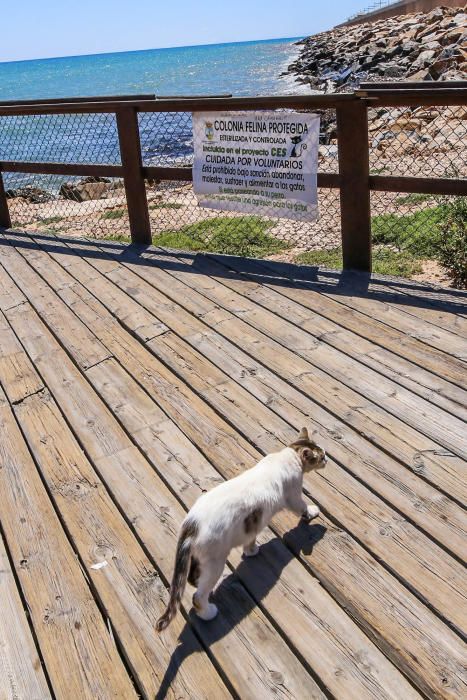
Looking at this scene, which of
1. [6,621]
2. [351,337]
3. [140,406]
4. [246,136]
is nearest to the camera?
[6,621]

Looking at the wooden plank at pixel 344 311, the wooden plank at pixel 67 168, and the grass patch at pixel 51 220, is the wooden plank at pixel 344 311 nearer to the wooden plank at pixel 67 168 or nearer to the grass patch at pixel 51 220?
the wooden plank at pixel 67 168

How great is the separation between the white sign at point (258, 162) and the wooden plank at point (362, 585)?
2.55 m

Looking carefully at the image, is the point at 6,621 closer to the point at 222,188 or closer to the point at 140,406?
the point at 140,406

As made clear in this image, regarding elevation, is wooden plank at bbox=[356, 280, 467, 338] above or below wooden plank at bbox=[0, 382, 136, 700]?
above

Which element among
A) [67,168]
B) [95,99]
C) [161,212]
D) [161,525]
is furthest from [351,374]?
[161,212]

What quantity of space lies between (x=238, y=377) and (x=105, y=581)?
1.59 metres

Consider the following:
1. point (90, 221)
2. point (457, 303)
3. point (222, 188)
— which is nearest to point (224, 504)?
point (457, 303)

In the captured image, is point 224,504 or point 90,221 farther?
point 90,221

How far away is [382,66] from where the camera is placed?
2867 centimetres

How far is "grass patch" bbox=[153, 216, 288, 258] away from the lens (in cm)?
770

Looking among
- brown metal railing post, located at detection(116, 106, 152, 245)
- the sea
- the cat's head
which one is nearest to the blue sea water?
the sea

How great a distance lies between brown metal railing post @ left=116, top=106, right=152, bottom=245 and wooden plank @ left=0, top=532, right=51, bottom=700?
443 centimetres

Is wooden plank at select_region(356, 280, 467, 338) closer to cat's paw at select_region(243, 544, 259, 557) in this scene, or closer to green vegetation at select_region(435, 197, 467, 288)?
green vegetation at select_region(435, 197, 467, 288)

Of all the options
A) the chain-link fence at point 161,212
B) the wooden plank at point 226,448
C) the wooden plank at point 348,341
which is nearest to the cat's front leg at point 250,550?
the wooden plank at point 226,448
